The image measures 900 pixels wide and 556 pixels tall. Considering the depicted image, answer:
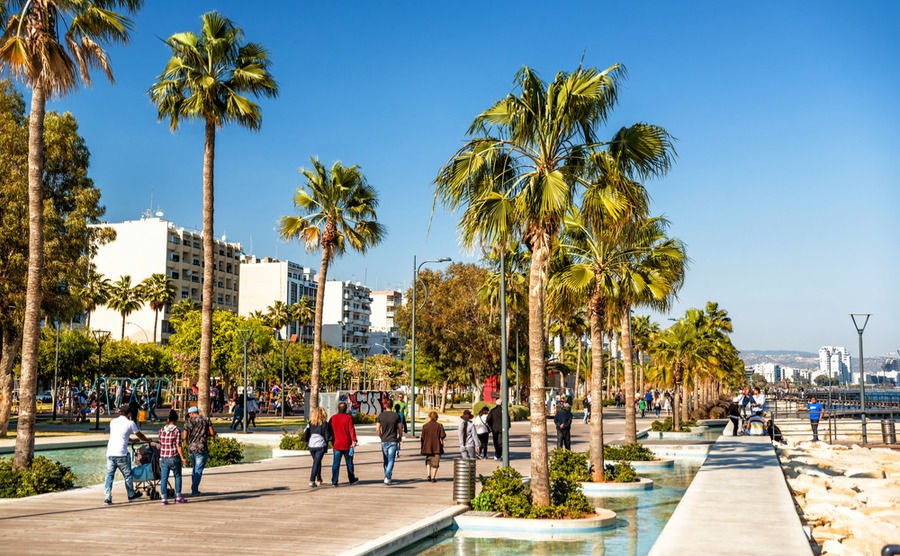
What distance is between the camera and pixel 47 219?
113 feet

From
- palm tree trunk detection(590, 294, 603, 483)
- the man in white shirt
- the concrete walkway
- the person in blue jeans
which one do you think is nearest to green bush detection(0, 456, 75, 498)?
the man in white shirt

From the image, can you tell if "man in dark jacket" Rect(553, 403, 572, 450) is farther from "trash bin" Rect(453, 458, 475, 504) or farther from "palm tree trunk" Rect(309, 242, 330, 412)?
"trash bin" Rect(453, 458, 475, 504)

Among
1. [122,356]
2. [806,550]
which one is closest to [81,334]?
[122,356]

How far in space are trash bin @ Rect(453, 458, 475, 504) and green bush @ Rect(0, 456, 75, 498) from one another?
8.02 m

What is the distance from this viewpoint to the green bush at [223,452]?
22.4 meters

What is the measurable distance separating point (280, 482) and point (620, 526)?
809cm

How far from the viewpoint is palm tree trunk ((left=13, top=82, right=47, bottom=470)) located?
1686 cm

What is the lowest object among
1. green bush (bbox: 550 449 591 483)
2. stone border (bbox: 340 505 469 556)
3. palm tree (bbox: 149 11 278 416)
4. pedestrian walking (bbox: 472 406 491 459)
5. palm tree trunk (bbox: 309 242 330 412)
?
stone border (bbox: 340 505 469 556)

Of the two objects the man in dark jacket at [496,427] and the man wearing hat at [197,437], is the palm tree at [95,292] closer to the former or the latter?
the man in dark jacket at [496,427]

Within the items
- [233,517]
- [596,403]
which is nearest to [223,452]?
[233,517]

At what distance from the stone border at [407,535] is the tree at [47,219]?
2435 cm

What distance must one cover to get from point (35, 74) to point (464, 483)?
1176 centimetres

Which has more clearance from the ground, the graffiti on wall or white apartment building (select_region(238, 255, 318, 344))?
white apartment building (select_region(238, 255, 318, 344))

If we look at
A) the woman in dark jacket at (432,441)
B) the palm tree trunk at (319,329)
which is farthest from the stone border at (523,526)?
the palm tree trunk at (319,329)
